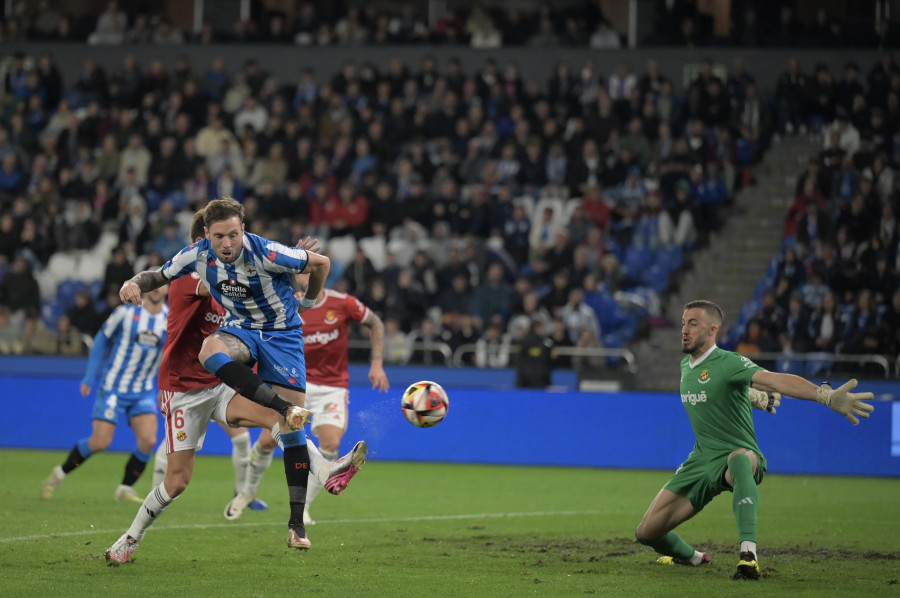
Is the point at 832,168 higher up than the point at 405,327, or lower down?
higher up

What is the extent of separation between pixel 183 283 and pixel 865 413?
16.0ft

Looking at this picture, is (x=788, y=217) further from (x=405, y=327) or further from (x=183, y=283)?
(x=183, y=283)

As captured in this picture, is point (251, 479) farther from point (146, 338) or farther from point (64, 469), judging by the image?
point (64, 469)

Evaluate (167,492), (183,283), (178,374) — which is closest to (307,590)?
(167,492)

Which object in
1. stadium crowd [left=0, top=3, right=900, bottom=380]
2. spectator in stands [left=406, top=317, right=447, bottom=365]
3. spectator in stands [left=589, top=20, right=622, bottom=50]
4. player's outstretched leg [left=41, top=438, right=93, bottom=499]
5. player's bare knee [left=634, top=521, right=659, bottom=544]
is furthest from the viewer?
spectator in stands [left=589, top=20, right=622, bottom=50]

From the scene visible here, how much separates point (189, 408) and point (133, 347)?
4.50 meters

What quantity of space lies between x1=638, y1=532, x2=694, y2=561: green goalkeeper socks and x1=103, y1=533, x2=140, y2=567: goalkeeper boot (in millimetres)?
3519

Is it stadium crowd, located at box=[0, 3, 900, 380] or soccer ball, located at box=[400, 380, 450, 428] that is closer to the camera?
soccer ball, located at box=[400, 380, 450, 428]

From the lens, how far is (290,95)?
1019 inches

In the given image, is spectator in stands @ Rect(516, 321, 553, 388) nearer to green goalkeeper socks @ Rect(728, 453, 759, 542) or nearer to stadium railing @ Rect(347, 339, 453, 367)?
stadium railing @ Rect(347, 339, 453, 367)

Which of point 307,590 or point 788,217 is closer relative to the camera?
point 307,590

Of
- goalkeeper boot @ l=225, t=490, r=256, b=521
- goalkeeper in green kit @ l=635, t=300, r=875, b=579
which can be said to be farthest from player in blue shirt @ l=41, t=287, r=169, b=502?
goalkeeper in green kit @ l=635, t=300, r=875, b=579

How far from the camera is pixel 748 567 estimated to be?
782 centimetres

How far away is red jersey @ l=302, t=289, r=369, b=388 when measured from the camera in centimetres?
1116
